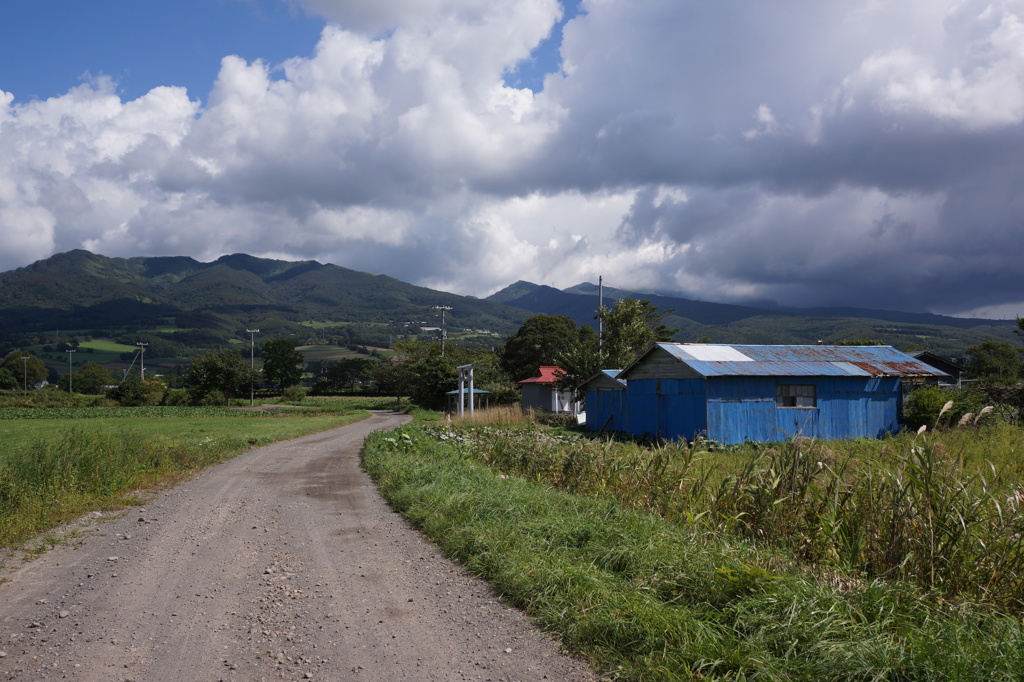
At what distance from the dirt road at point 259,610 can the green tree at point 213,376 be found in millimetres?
74712

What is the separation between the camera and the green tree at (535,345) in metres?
72.7

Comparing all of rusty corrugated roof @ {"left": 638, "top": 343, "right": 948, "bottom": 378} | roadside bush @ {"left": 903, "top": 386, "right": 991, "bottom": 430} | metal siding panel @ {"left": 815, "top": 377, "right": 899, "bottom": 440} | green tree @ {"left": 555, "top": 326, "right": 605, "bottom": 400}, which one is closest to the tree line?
green tree @ {"left": 555, "top": 326, "right": 605, "bottom": 400}

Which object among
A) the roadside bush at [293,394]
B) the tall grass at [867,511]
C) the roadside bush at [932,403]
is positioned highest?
the tall grass at [867,511]

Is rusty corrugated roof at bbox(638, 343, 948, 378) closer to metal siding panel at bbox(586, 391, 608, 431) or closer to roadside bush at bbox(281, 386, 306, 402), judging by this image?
metal siding panel at bbox(586, 391, 608, 431)

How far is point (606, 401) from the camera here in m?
31.0

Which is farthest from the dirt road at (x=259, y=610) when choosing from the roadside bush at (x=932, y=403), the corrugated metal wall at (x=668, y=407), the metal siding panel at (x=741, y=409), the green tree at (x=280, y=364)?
the green tree at (x=280, y=364)

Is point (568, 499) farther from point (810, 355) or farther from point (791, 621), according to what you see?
point (810, 355)

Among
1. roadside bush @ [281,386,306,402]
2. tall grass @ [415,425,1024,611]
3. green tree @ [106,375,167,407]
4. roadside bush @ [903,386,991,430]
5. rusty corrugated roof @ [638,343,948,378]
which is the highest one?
rusty corrugated roof @ [638,343,948,378]

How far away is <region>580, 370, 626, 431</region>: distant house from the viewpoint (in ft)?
96.7

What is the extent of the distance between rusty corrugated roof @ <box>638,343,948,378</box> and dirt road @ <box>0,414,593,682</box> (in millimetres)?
17482

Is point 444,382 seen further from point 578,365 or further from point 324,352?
point 324,352

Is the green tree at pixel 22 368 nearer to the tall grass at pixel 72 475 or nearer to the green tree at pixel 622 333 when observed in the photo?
the green tree at pixel 622 333

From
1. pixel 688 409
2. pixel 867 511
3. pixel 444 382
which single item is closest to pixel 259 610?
pixel 867 511

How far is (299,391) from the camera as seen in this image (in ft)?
294
